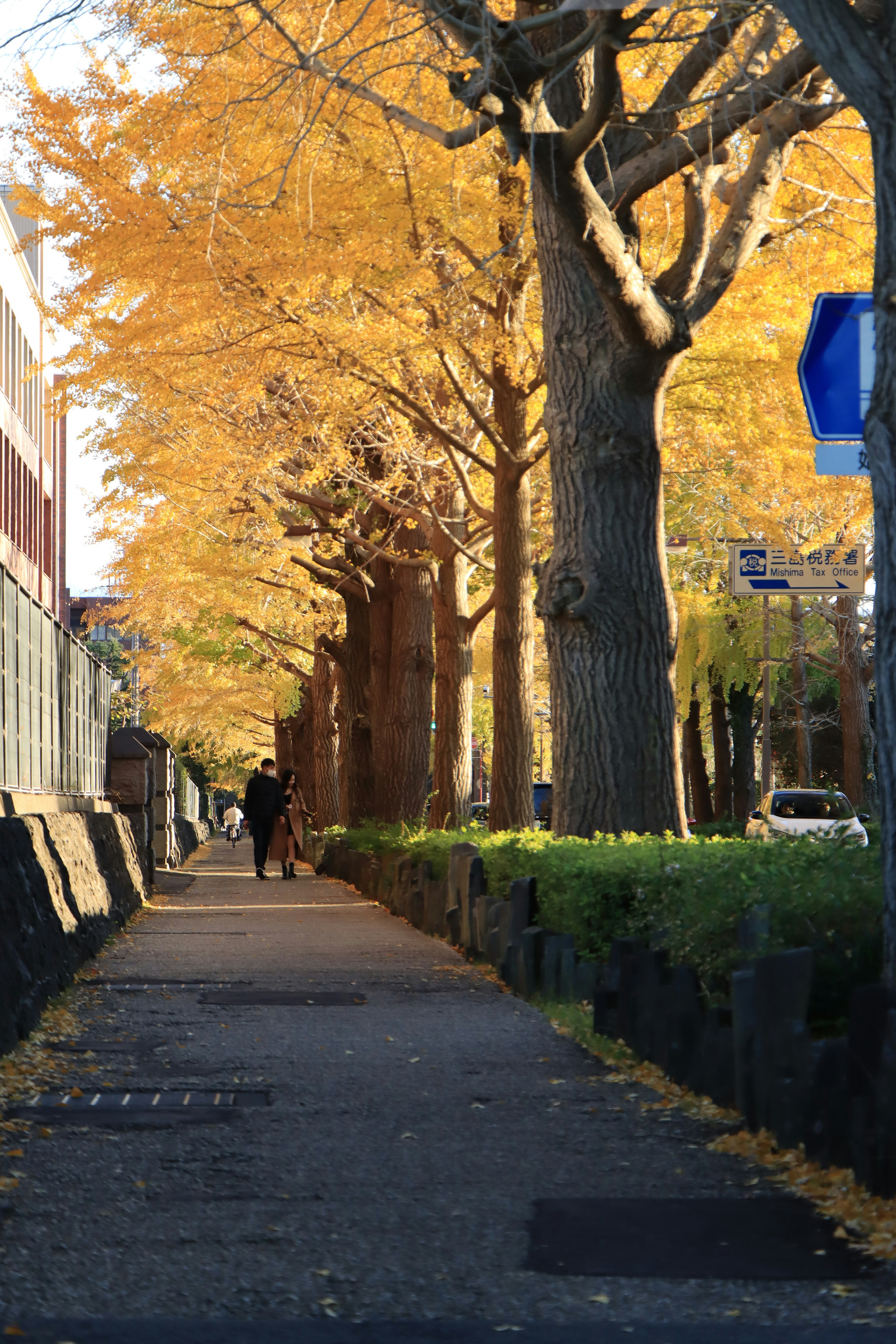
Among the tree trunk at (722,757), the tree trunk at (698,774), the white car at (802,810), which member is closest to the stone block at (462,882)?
the white car at (802,810)

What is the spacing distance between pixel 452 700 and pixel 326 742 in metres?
17.5

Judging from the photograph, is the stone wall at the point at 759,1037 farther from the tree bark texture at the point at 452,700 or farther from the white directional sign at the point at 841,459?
the tree bark texture at the point at 452,700

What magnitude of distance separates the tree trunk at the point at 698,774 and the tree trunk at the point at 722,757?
0.42 metres

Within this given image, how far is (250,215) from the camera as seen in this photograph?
12516 mm

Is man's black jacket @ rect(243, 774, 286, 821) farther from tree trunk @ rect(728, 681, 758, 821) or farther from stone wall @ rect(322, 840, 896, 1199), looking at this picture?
tree trunk @ rect(728, 681, 758, 821)

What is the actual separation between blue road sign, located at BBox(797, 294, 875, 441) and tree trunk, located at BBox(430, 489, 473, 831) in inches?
527

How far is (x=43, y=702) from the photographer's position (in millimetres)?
13344

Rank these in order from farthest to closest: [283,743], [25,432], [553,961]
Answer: [283,743] < [25,432] < [553,961]

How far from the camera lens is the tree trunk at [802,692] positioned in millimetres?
36656

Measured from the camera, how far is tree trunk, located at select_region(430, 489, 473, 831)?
61.7ft

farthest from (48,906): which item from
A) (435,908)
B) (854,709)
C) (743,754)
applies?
(743,754)

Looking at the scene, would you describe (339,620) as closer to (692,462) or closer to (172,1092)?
(692,462)

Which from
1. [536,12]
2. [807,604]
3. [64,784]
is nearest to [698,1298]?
[536,12]

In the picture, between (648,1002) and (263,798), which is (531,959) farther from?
(263,798)
